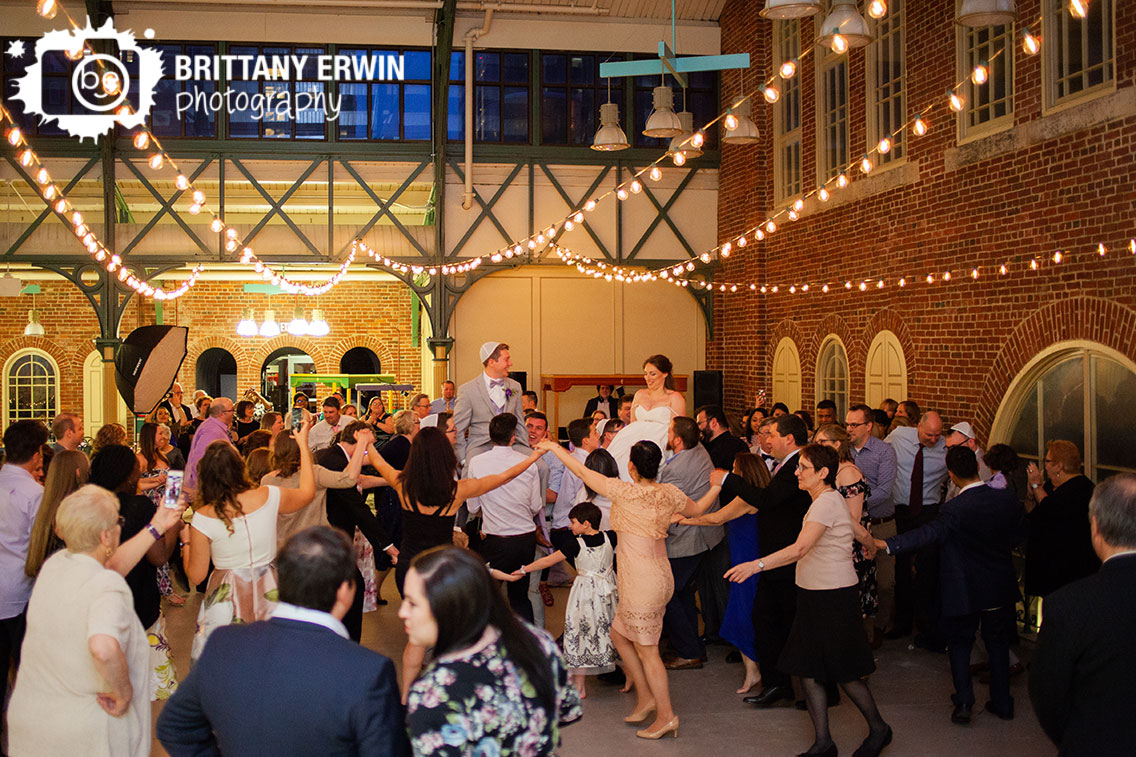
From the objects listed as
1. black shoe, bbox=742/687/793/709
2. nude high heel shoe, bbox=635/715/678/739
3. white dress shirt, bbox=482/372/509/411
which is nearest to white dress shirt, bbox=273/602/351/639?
nude high heel shoe, bbox=635/715/678/739

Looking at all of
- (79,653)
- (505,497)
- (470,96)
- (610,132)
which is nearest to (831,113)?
(610,132)

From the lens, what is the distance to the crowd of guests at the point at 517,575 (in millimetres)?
2354

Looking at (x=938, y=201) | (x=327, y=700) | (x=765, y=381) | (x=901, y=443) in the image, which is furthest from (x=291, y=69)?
(x=327, y=700)

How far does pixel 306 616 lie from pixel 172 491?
136cm

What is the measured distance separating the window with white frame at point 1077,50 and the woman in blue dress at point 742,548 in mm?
3854

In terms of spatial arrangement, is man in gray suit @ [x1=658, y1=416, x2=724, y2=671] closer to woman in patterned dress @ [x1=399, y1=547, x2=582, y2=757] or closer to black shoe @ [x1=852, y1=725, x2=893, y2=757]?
black shoe @ [x1=852, y1=725, x2=893, y2=757]

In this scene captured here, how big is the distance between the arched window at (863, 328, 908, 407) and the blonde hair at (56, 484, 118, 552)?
7998mm

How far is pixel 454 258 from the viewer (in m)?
14.7

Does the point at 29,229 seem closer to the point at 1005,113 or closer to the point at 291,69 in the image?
the point at 291,69

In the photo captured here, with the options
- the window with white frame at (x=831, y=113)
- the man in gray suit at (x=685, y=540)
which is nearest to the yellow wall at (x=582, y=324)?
the window with white frame at (x=831, y=113)

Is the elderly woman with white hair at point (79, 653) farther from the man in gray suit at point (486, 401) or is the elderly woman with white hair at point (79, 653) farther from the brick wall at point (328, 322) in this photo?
the brick wall at point (328, 322)

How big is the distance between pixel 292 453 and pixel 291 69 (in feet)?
34.6

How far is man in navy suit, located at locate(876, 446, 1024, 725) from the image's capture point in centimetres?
532

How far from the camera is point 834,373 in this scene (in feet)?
38.4
